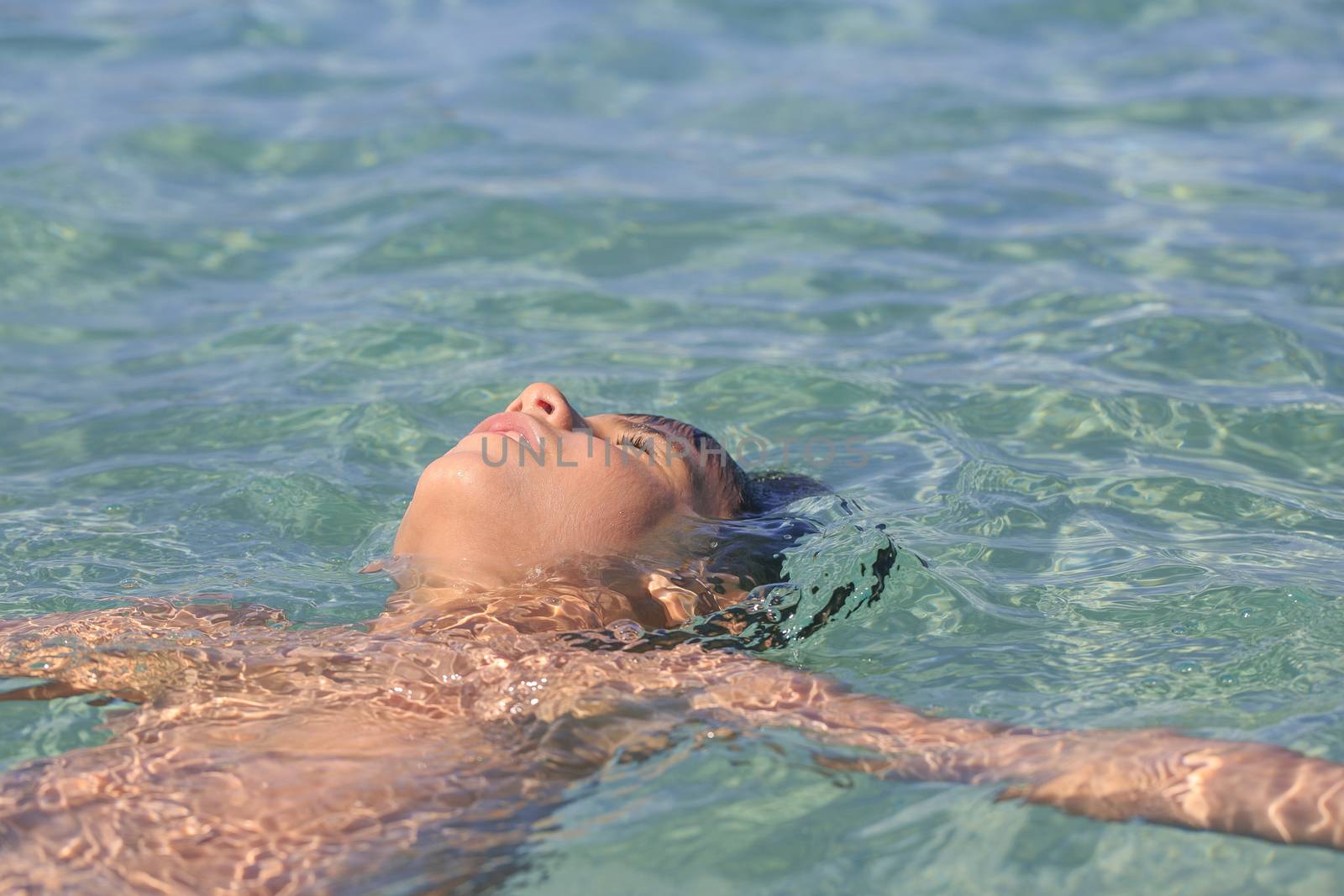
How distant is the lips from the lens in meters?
4.06

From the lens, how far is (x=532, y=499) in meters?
4.00

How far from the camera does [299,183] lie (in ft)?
29.0

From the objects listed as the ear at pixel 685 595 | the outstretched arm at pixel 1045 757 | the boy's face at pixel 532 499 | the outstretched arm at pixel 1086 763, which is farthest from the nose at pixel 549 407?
the outstretched arm at pixel 1086 763

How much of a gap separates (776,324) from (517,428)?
119 inches

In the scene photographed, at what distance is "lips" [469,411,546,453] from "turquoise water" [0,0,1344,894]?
0.73 metres

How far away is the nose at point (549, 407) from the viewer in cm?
418

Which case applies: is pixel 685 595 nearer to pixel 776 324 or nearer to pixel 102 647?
pixel 102 647

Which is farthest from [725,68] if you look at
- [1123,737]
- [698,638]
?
[1123,737]

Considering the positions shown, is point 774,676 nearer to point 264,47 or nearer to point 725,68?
point 725,68

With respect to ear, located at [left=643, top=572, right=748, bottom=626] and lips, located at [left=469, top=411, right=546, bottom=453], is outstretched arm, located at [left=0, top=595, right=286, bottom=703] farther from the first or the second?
ear, located at [left=643, top=572, right=748, bottom=626]

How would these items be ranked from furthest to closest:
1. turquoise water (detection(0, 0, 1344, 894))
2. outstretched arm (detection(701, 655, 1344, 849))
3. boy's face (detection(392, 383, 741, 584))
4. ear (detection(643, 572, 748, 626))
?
1. ear (detection(643, 572, 748, 626))
2. boy's face (detection(392, 383, 741, 584))
3. turquoise water (detection(0, 0, 1344, 894))
4. outstretched arm (detection(701, 655, 1344, 849))

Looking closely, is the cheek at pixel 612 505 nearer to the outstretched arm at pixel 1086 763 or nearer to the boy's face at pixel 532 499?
the boy's face at pixel 532 499

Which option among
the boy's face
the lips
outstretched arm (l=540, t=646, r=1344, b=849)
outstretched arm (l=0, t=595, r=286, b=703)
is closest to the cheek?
the boy's face

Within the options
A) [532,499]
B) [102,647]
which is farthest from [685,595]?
[102,647]
